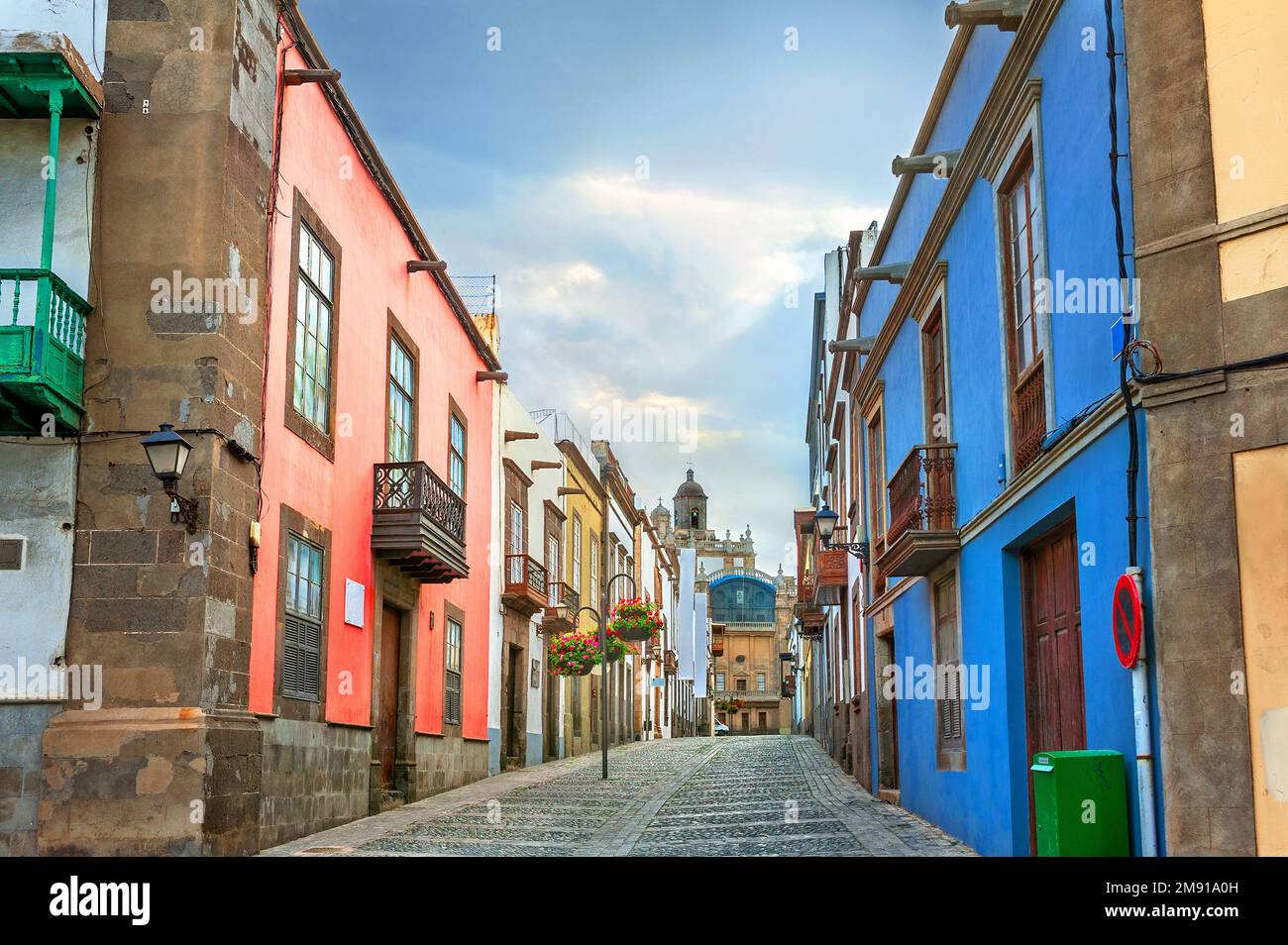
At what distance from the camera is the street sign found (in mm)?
6469

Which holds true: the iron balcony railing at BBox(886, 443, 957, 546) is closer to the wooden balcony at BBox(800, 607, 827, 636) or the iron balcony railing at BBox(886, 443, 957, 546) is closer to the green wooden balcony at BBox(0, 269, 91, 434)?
the green wooden balcony at BBox(0, 269, 91, 434)

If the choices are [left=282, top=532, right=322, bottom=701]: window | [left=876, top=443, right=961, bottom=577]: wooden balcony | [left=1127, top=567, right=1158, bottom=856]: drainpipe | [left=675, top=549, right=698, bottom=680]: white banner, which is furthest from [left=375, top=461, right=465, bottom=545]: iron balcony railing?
[left=675, top=549, right=698, bottom=680]: white banner

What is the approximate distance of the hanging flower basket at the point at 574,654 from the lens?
995 inches

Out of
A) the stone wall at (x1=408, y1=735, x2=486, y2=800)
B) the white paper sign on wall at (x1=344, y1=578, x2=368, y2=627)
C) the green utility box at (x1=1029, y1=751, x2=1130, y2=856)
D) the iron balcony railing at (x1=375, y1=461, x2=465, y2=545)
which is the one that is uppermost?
the iron balcony railing at (x1=375, y1=461, x2=465, y2=545)

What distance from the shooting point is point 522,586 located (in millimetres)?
23609

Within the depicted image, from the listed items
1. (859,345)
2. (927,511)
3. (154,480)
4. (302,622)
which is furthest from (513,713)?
(154,480)

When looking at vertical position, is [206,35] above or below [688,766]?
above

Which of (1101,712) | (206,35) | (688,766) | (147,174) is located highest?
(206,35)

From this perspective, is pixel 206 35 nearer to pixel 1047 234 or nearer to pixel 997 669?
pixel 1047 234

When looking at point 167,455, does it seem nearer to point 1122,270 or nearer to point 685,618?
point 1122,270

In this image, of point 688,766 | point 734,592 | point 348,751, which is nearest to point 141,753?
point 348,751

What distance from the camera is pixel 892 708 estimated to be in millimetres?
16531

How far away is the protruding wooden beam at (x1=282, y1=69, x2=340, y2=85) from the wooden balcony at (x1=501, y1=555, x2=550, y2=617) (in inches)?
479
